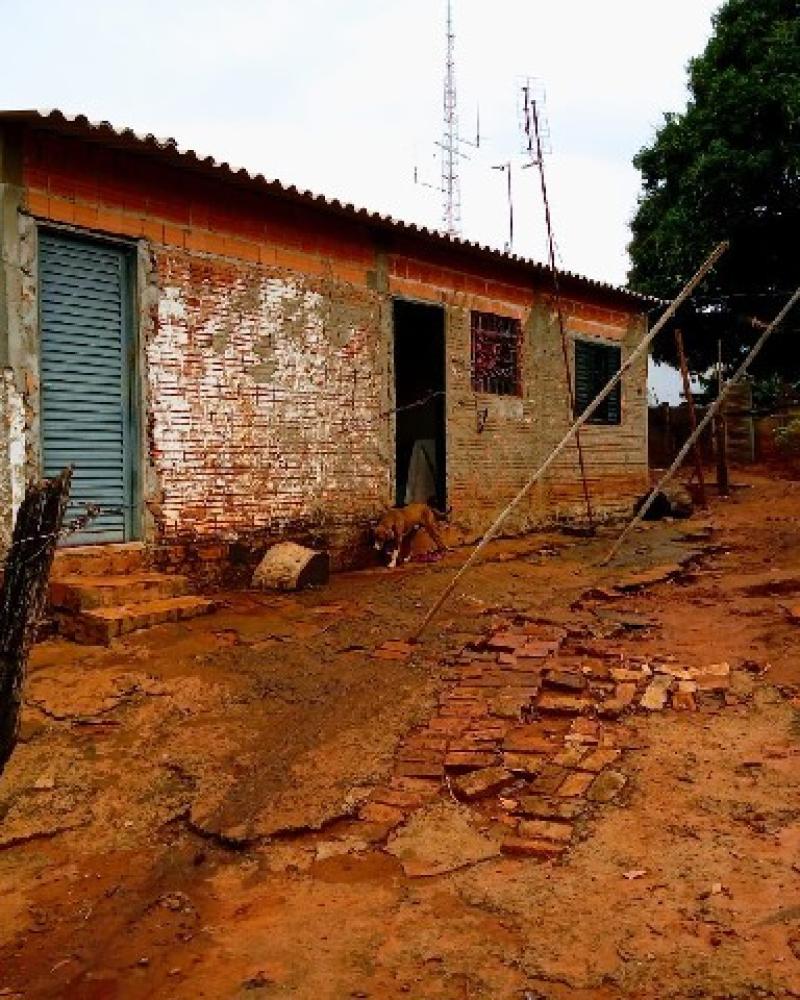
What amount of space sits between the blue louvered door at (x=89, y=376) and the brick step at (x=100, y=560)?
5.0 inches

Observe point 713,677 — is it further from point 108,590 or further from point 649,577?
point 108,590

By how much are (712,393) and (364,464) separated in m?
13.0

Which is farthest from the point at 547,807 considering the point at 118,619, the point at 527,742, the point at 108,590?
the point at 108,590

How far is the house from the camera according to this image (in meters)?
6.30

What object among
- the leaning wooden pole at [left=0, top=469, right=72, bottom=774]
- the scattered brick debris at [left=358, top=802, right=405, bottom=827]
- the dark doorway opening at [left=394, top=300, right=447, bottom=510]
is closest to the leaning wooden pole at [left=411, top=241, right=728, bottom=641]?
the scattered brick debris at [left=358, top=802, right=405, bottom=827]

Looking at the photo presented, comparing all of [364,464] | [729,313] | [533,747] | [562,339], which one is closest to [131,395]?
[364,464]

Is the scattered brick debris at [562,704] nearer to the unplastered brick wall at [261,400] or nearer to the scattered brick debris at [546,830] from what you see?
the scattered brick debris at [546,830]

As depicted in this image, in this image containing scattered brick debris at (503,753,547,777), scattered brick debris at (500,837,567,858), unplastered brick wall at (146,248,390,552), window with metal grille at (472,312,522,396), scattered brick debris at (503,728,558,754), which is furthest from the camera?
window with metal grille at (472,312,522,396)

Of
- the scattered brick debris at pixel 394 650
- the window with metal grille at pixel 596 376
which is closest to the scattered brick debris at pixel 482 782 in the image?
the scattered brick debris at pixel 394 650

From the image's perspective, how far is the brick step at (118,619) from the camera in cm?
571

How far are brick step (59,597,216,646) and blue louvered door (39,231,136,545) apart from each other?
0.83 metres

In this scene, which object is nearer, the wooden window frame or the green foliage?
the wooden window frame

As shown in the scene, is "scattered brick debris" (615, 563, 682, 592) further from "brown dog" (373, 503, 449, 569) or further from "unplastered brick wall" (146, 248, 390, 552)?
"unplastered brick wall" (146, 248, 390, 552)

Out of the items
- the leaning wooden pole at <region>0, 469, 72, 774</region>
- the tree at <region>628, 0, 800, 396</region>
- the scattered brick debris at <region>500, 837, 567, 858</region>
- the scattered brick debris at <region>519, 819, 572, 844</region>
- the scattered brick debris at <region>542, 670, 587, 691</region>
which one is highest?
the tree at <region>628, 0, 800, 396</region>
